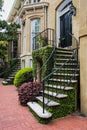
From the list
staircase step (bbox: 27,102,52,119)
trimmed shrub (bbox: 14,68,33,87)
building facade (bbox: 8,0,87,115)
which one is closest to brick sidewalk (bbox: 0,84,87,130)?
staircase step (bbox: 27,102,52,119)

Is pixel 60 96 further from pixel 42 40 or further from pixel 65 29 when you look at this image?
pixel 65 29

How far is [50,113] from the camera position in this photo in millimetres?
6414

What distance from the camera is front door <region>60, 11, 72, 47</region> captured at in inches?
486

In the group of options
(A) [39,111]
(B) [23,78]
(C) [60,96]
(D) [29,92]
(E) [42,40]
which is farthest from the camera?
(E) [42,40]

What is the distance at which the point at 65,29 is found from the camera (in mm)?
13078

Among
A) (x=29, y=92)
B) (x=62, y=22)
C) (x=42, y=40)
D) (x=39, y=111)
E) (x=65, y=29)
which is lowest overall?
(x=39, y=111)

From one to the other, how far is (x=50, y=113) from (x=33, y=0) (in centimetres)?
1329

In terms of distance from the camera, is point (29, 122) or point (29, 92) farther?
point (29, 92)

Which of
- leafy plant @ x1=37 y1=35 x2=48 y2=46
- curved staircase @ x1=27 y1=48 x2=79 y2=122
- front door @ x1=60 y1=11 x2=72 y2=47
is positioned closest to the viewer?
curved staircase @ x1=27 y1=48 x2=79 y2=122

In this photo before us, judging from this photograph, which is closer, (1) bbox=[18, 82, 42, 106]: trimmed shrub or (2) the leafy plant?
(1) bbox=[18, 82, 42, 106]: trimmed shrub

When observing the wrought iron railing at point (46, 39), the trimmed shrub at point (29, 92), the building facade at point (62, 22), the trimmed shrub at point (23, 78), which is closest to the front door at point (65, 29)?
the building facade at point (62, 22)

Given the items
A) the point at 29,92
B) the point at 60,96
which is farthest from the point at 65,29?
the point at 60,96

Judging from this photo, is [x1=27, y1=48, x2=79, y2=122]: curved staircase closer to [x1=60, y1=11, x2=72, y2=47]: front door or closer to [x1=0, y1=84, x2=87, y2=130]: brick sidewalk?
[x1=0, y1=84, x2=87, y2=130]: brick sidewalk

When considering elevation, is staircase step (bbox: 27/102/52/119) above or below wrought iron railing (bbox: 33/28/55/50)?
below
